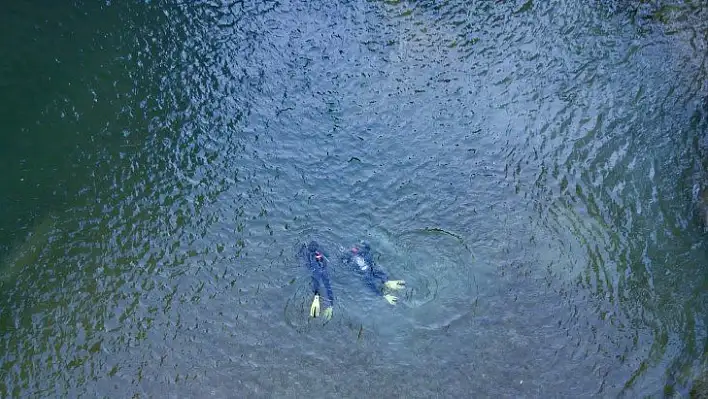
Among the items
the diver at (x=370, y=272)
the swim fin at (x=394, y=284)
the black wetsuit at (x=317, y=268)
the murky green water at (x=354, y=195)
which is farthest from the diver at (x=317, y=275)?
the swim fin at (x=394, y=284)

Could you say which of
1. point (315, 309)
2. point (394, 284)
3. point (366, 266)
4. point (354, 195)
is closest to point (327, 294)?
point (315, 309)

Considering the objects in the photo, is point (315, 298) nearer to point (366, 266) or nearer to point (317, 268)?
point (317, 268)

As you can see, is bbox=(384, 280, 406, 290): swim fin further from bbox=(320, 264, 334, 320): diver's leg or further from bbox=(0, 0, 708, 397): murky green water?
bbox=(320, 264, 334, 320): diver's leg

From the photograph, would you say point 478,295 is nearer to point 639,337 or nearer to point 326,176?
point 639,337

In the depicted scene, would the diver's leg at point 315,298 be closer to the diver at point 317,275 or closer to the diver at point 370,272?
the diver at point 317,275

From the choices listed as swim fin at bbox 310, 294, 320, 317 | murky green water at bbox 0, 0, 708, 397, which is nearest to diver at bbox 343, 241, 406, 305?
murky green water at bbox 0, 0, 708, 397

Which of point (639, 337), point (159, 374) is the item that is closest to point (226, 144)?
point (159, 374)
